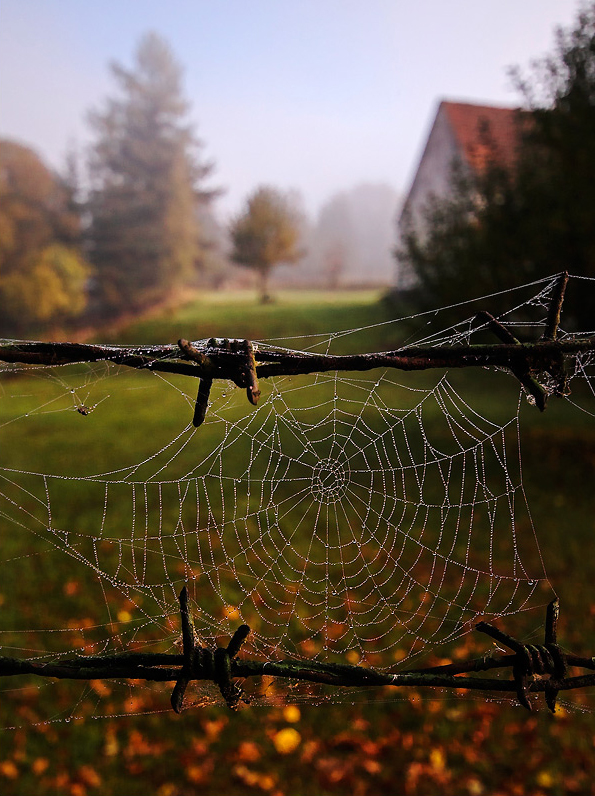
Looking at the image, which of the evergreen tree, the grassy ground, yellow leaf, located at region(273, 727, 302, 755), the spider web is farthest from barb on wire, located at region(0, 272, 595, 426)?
the evergreen tree

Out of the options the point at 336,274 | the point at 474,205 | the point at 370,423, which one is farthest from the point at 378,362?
the point at 336,274

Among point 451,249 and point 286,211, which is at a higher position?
point 286,211

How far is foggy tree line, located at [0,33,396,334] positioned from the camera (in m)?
20.4

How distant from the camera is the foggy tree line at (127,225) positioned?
20406 millimetres

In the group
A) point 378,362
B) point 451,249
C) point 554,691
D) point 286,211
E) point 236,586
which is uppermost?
point 286,211

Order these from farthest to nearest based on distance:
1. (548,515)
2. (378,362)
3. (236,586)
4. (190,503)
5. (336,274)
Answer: (336,274)
(190,503)
(548,515)
(236,586)
(378,362)

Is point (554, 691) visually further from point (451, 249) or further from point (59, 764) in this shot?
point (451, 249)

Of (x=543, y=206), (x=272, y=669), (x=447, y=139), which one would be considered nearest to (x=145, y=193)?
(x=447, y=139)

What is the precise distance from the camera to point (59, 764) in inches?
129

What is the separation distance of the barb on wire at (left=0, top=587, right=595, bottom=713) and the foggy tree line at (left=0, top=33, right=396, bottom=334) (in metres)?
20.7

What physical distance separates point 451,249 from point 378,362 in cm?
819

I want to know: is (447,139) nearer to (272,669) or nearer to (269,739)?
(269,739)

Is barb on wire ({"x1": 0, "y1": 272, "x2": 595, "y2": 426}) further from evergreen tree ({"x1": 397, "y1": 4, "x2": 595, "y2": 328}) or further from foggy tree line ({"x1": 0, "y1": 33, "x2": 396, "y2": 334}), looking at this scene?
foggy tree line ({"x1": 0, "y1": 33, "x2": 396, "y2": 334})

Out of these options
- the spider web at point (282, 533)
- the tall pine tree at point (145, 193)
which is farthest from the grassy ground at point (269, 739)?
the tall pine tree at point (145, 193)
